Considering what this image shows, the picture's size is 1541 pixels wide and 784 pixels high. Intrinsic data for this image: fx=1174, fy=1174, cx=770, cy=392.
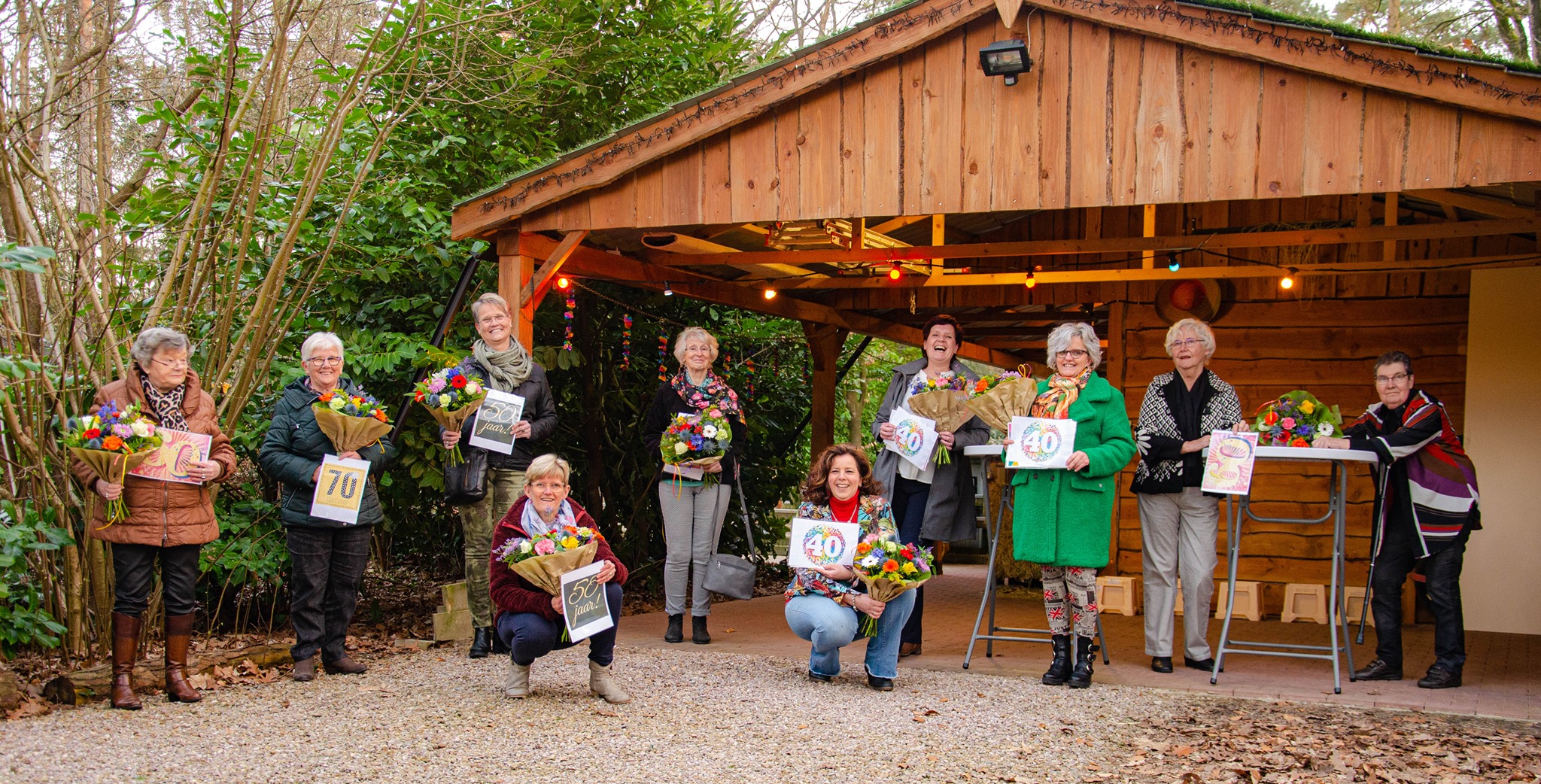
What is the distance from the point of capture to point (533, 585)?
446cm

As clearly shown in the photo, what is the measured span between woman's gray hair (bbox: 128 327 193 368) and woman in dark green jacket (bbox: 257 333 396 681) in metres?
0.56

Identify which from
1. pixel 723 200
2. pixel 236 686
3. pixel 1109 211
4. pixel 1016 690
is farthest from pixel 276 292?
pixel 1109 211

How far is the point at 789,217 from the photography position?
581 cm

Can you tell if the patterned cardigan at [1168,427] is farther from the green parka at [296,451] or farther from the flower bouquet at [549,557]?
the green parka at [296,451]

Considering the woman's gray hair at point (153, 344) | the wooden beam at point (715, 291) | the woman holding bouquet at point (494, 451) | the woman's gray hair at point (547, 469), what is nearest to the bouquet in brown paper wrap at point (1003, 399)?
the woman's gray hair at point (547, 469)

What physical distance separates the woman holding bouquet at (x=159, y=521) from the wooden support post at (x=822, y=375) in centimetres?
→ 603

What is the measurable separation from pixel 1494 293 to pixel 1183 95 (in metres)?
3.37

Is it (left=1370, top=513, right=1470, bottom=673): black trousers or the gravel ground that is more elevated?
(left=1370, top=513, right=1470, bottom=673): black trousers

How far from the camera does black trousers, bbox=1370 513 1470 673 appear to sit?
5227mm

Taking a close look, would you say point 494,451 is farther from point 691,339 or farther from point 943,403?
point 943,403

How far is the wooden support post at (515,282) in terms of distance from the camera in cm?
625

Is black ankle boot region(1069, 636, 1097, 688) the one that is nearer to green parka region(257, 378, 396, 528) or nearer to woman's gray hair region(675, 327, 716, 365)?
woman's gray hair region(675, 327, 716, 365)

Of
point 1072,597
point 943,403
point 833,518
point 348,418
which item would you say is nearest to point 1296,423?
point 1072,597

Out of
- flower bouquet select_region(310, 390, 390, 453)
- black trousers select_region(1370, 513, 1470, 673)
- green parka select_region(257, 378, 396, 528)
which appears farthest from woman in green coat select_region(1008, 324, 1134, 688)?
green parka select_region(257, 378, 396, 528)
